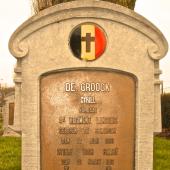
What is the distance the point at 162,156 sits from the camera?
10531mm

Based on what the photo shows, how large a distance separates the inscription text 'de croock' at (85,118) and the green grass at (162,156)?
11.5ft

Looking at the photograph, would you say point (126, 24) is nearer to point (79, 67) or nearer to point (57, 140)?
point (79, 67)

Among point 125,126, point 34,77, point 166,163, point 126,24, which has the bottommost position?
point 166,163

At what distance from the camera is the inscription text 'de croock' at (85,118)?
600 centimetres

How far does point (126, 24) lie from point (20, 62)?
1314mm

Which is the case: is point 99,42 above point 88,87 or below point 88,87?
above

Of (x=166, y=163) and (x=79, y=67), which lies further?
(x=166, y=163)

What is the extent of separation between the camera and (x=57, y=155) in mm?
6027

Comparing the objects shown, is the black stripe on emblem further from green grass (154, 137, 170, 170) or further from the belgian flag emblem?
green grass (154, 137, 170, 170)

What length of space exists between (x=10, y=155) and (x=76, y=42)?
202 inches

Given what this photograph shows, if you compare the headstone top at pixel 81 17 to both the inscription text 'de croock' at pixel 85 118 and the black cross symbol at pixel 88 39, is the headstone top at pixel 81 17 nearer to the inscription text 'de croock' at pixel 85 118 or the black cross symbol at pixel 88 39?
the black cross symbol at pixel 88 39

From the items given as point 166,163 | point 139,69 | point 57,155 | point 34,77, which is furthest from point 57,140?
point 166,163

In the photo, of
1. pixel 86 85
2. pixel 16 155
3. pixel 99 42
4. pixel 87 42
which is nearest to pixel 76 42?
pixel 87 42

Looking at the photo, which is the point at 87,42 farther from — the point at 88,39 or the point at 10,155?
the point at 10,155
